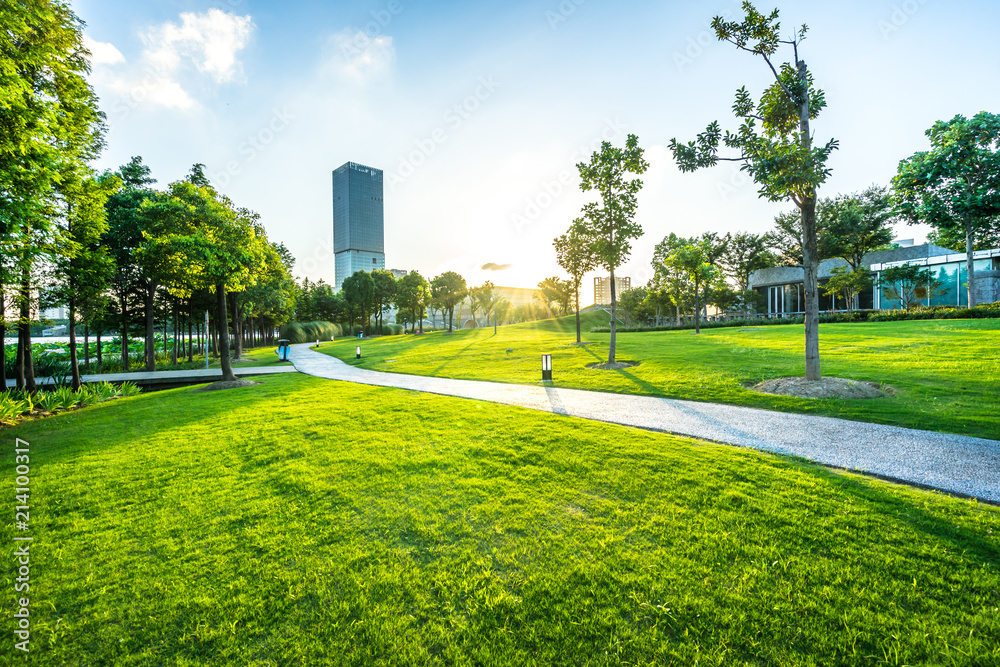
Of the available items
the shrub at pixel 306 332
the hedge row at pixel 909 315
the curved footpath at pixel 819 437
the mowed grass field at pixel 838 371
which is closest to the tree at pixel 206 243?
the mowed grass field at pixel 838 371

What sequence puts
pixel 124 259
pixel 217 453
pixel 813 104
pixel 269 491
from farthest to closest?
pixel 124 259
pixel 813 104
pixel 217 453
pixel 269 491

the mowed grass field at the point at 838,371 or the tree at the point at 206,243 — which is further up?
the tree at the point at 206,243

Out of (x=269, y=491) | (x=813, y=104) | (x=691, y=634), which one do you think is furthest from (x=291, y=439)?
(x=813, y=104)

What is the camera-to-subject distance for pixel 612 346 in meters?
14.3

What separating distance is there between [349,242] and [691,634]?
160655 mm

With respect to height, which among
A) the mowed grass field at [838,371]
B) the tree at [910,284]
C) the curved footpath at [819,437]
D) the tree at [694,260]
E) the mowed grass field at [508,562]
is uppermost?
the tree at [694,260]

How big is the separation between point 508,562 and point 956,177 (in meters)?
11.2

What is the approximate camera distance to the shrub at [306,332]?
48.9 meters

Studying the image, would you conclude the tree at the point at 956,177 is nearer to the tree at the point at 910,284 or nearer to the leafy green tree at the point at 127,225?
the leafy green tree at the point at 127,225

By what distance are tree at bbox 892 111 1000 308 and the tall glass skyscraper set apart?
496 ft

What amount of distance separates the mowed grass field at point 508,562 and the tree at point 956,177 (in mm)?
7354

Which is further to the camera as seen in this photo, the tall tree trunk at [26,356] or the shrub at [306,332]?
the shrub at [306,332]

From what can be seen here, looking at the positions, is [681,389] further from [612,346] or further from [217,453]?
Answer: [217,453]

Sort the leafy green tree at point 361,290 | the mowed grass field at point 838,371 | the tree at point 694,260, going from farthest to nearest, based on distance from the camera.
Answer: the leafy green tree at point 361,290 → the tree at point 694,260 → the mowed grass field at point 838,371
